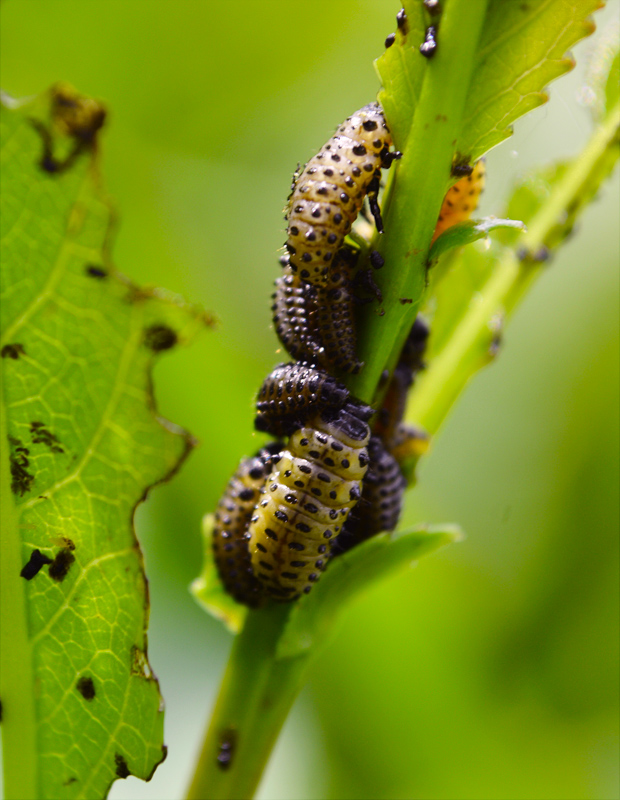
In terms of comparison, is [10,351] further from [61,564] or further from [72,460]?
[61,564]

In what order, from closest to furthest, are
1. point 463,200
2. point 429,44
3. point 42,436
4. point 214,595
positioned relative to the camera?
point 429,44
point 42,436
point 214,595
point 463,200

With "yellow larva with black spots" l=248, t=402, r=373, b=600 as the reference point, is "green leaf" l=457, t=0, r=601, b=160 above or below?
above

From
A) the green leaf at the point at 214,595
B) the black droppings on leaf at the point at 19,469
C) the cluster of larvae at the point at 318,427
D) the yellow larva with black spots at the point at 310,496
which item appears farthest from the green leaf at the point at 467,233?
the green leaf at the point at 214,595

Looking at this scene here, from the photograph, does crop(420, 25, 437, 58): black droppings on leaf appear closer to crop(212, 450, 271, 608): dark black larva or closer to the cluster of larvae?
the cluster of larvae

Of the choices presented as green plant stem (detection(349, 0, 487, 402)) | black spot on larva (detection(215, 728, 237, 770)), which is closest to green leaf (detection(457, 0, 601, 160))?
green plant stem (detection(349, 0, 487, 402))

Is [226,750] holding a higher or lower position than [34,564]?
lower

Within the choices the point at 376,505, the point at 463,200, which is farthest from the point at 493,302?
the point at 376,505

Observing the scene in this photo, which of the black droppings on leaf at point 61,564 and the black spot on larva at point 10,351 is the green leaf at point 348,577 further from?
the black spot on larva at point 10,351
